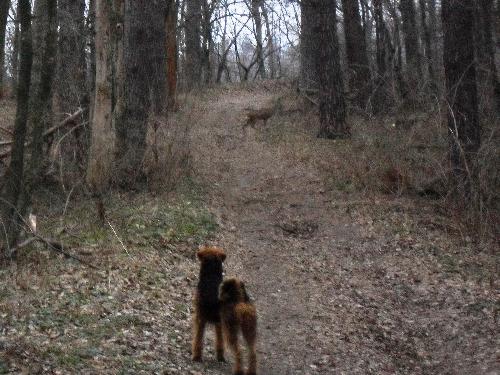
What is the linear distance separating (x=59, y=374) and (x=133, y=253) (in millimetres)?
4113

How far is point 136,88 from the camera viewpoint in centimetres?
1488

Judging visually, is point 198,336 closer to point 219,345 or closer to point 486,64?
point 219,345

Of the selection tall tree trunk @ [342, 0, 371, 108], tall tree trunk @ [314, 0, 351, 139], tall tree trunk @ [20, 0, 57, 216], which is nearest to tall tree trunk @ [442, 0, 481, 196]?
tall tree trunk @ [314, 0, 351, 139]

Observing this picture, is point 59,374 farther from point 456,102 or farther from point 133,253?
point 456,102

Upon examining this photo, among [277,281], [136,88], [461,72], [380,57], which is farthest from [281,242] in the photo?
[380,57]

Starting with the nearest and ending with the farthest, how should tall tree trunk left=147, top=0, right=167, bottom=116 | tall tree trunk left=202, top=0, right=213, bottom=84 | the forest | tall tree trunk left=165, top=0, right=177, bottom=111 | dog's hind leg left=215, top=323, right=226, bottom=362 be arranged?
1. dog's hind leg left=215, top=323, right=226, bottom=362
2. the forest
3. tall tree trunk left=147, top=0, right=167, bottom=116
4. tall tree trunk left=165, top=0, right=177, bottom=111
5. tall tree trunk left=202, top=0, right=213, bottom=84

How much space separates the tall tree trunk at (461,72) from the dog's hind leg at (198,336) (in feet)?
24.5

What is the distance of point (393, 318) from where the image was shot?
9023 mm

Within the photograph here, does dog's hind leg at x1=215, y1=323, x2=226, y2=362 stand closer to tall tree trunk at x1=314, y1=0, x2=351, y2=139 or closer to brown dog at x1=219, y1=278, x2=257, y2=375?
brown dog at x1=219, y1=278, x2=257, y2=375

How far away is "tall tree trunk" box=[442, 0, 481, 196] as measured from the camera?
508 inches

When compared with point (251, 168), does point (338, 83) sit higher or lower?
higher

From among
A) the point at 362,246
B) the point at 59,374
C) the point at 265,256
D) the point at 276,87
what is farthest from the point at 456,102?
the point at 276,87

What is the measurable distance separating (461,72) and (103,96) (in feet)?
20.9

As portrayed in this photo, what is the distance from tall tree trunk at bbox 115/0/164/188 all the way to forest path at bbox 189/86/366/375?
5.64 ft
